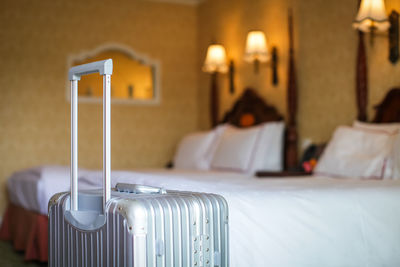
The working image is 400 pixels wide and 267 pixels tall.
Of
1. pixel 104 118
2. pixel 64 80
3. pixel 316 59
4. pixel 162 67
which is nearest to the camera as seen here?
pixel 104 118

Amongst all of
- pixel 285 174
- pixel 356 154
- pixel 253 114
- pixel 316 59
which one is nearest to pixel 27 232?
pixel 285 174

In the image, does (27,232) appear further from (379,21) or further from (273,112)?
(379,21)

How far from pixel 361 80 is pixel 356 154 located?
633 millimetres

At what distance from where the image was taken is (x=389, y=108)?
3.18 m

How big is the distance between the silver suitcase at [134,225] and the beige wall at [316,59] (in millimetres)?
2247

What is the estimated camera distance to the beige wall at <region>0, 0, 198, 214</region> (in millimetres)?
4965

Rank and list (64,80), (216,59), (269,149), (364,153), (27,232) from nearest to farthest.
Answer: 1. (364,153)
2. (27,232)
3. (269,149)
4. (216,59)
5. (64,80)

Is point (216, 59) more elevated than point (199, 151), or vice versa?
point (216, 59)

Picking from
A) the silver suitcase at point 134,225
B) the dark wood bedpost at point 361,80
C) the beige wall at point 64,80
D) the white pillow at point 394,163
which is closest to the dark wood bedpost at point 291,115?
the dark wood bedpost at point 361,80

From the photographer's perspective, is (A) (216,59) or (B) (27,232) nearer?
(B) (27,232)

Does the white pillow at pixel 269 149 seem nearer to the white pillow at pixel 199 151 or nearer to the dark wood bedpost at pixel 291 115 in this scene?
the dark wood bedpost at pixel 291 115

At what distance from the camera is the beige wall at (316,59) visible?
338cm

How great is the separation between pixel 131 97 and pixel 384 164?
3.34 metres

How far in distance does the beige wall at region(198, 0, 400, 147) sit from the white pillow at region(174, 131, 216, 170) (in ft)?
2.03
